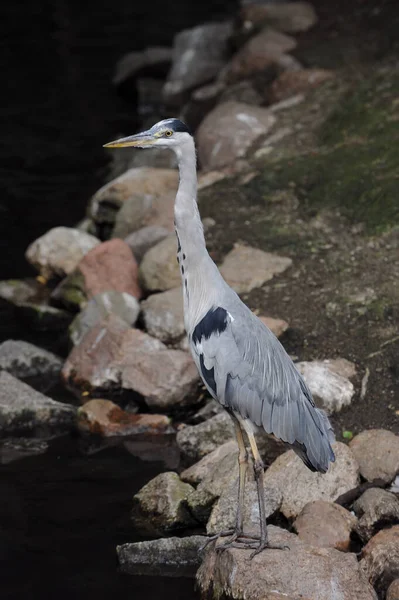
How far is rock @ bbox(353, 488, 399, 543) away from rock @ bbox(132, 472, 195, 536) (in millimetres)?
1157

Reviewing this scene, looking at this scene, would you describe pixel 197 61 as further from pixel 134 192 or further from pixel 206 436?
pixel 206 436

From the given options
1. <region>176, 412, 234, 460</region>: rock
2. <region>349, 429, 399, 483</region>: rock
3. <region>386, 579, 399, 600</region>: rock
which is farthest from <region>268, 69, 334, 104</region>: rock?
<region>386, 579, 399, 600</region>: rock

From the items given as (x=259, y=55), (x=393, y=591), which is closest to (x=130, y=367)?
(x=393, y=591)

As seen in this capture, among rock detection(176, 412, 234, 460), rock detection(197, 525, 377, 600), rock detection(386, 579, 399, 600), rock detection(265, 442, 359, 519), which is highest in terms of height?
rock detection(197, 525, 377, 600)

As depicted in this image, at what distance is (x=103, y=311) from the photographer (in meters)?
9.19

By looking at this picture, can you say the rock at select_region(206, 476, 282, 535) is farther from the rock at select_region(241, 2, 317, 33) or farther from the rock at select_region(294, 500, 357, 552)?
the rock at select_region(241, 2, 317, 33)

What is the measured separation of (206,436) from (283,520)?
1.17 m

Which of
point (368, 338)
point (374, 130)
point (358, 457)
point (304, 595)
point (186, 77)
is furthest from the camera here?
point (186, 77)

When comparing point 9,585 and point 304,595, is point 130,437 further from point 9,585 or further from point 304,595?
point 304,595

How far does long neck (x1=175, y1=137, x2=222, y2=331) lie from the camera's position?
19.7 ft

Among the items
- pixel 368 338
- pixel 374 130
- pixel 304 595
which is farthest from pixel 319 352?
pixel 374 130

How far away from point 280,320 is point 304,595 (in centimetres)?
327

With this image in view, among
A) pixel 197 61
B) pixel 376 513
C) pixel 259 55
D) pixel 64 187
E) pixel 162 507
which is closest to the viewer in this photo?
pixel 376 513

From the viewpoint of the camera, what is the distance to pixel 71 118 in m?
16.6
